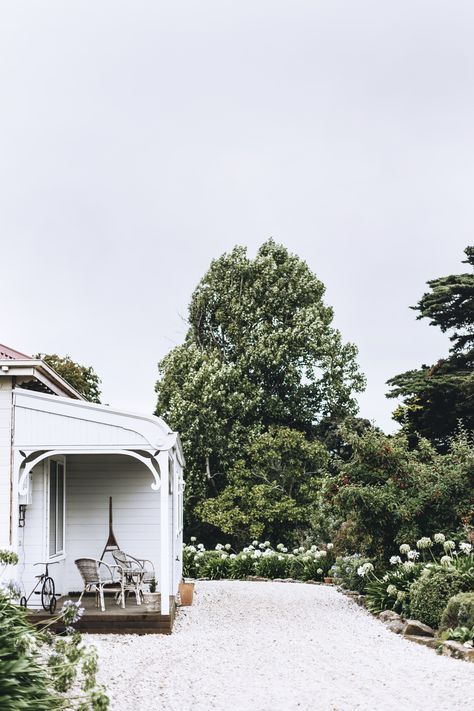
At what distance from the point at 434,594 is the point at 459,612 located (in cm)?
114

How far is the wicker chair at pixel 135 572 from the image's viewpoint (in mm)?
12562

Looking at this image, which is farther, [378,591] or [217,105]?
[217,105]

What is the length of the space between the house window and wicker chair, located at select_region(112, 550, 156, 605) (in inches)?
38.2

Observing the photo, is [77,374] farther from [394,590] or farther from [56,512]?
[394,590]

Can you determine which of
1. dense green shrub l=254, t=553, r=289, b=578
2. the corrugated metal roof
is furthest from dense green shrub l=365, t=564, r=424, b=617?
dense green shrub l=254, t=553, r=289, b=578

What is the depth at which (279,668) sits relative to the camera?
8969mm

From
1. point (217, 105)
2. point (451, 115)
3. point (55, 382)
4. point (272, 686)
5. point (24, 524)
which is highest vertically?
point (217, 105)

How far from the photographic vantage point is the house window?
13023 mm

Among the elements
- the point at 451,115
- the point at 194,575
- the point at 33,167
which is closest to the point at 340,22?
the point at 451,115

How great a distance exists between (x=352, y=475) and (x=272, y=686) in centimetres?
719

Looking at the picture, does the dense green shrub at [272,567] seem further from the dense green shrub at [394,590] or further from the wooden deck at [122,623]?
the wooden deck at [122,623]

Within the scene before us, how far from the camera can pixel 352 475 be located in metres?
15.0

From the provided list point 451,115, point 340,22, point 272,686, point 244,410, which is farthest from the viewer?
point 244,410

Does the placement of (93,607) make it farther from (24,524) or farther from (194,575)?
(194,575)
